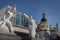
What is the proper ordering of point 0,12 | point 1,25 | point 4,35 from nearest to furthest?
point 4,35, point 1,25, point 0,12

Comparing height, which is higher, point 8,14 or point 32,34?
point 8,14

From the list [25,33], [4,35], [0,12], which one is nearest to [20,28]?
[25,33]

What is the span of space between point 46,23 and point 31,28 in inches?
588

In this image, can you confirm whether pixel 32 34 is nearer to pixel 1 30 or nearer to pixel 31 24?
pixel 31 24

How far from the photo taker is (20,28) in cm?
1598

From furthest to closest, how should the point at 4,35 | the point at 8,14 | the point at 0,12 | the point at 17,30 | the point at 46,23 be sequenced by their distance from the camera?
the point at 46,23 < the point at 0,12 < the point at 17,30 < the point at 8,14 < the point at 4,35

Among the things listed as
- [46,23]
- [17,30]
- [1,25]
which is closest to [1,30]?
[1,25]

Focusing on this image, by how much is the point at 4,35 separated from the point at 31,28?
2.89 metres

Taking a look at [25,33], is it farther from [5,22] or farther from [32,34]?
[5,22]

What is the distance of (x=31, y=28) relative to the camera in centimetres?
1088

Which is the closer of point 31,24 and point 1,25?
point 1,25

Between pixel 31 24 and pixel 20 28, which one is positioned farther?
pixel 20 28

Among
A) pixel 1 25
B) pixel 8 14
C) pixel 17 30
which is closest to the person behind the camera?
pixel 1 25

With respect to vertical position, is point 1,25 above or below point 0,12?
below
